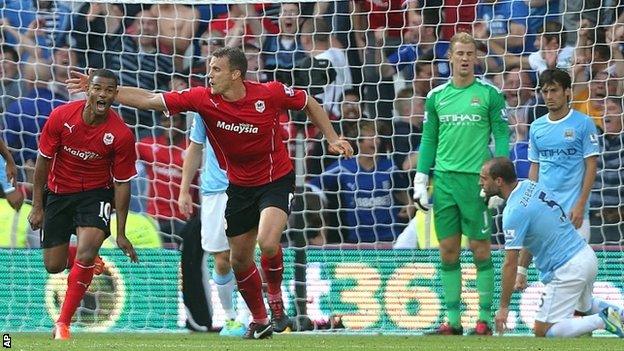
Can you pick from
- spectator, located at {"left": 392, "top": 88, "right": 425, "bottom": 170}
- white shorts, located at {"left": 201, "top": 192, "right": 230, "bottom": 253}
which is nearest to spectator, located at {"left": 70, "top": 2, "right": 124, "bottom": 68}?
white shorts, located at {"left": 201, "top": 192, "right": 230, "bottom": 253}

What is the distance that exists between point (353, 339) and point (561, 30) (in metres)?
3.60

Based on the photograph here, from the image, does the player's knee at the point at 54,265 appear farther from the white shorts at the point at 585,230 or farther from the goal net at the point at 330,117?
the white shorts at the point at 585,230

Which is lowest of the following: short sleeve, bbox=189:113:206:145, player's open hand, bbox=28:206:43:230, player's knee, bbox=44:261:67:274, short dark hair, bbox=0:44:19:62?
player's knee, bbox=44:261:67:274

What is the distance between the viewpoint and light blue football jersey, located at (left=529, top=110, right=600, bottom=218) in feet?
34.1

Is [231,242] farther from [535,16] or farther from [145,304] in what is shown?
[535,16]

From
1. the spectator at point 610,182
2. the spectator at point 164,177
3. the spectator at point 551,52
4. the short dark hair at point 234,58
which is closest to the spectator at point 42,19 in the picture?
the spectator at point 164,177

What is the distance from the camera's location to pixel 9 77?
13023mm

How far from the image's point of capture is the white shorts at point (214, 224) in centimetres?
1104

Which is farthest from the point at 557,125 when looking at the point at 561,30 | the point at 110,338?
the point at 110,338

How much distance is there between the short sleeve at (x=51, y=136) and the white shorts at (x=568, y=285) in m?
3.50

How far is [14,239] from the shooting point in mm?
12125

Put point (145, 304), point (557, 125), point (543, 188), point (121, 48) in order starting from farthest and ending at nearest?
1. point (121, 48)
2. point (145, 304)
3. point (557, 125)
4. point (543, 188)

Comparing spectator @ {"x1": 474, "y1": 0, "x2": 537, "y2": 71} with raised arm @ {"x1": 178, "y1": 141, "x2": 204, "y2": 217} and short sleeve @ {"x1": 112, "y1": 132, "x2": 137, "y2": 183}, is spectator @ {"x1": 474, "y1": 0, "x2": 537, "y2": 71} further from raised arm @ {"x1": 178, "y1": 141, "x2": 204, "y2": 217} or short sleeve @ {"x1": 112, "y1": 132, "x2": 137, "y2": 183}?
short sleeve @ {"x1": 112, "y1": 132, "x2": 137, "y2": 183}

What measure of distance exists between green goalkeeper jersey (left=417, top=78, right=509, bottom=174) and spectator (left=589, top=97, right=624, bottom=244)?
171 centimetres
